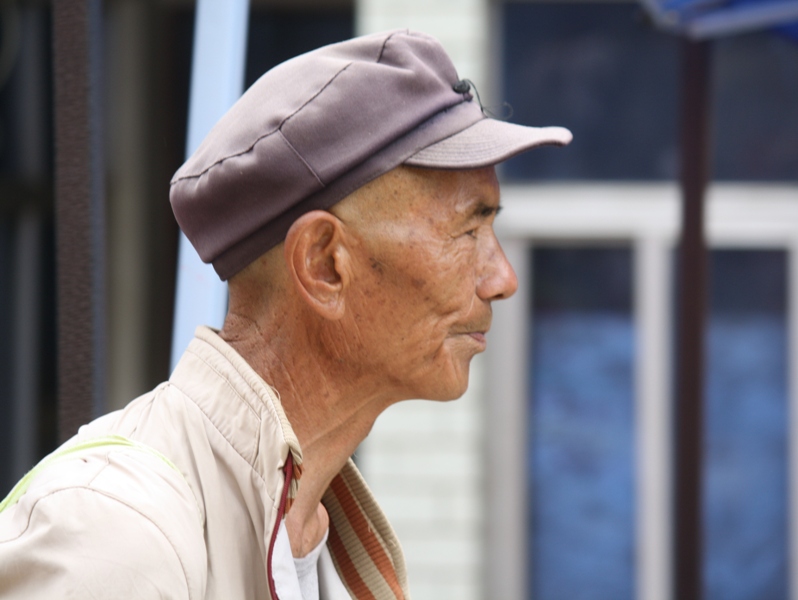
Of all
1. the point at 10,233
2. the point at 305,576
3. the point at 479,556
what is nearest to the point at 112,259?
the point at 10,233

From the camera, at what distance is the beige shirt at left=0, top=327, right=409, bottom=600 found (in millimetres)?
914

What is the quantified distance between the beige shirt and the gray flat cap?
0.45 ft

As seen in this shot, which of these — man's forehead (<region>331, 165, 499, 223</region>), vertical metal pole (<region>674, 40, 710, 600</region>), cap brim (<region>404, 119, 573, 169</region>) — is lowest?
vertical metal pole (<region>674, 40, 710, 600</region>)

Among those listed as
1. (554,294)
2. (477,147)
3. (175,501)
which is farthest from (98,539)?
(554,294)

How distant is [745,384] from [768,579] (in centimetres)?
78

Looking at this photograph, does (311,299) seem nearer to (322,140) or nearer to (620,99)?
(322,140)

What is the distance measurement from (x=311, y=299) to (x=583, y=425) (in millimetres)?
3252

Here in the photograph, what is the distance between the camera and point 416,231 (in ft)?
4.00

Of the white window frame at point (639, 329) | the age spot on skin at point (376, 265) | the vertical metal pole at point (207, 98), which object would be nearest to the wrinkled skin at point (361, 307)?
the age spot on skin at point (376, 265)

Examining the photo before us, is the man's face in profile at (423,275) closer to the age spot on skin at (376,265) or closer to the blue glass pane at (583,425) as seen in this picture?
the age spot on skin at (376,265)

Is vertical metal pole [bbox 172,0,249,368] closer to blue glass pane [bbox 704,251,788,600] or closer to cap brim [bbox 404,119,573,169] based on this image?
cap brim [bbox 404,119,573,169]

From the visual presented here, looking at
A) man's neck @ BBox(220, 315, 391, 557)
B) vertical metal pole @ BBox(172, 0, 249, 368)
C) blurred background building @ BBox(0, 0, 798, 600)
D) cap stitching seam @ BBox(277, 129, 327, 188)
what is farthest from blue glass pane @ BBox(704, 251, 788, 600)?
cap stitching seam @ BBox(277, 129, 327, 188)

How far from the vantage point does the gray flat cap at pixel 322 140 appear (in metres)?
1.13

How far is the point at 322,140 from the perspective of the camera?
3.72ft
